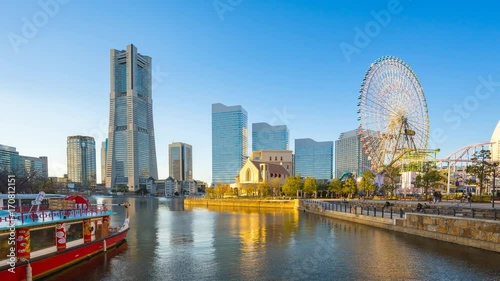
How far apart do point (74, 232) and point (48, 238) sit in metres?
3.54

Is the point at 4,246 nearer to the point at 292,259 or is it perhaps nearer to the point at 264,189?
the point at 292,259

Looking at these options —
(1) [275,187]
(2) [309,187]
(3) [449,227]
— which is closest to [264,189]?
(1) [275,187]

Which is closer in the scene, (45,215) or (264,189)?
(45,215)

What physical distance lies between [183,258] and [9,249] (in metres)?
13.3

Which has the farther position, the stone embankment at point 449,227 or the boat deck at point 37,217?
the stone embankment at point 449,227

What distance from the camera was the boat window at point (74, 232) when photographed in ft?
92.1

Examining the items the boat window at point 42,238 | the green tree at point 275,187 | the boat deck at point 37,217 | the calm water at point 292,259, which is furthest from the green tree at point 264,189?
the boat window at point 42,238

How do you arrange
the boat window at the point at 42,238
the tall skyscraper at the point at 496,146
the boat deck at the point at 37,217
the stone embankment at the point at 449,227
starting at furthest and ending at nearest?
the tall skyscraper at the point at 496,146, the stone embankment at the point at 449,227, the boat window at the point at 42,238, the boat deck at the point at 37,217

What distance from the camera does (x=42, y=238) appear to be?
24.8m

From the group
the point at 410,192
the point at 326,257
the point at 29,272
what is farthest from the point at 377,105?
the point at 29,272

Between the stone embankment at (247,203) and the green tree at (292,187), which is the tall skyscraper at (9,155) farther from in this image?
the green tree at (292,187)

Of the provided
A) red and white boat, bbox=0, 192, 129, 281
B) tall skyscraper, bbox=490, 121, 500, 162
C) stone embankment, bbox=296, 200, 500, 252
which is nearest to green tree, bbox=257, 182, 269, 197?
stone embankment, bbox=296, 200, 500, 252

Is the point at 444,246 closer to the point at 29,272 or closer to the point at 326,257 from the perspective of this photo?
the point at 326,257

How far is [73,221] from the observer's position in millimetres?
28688
